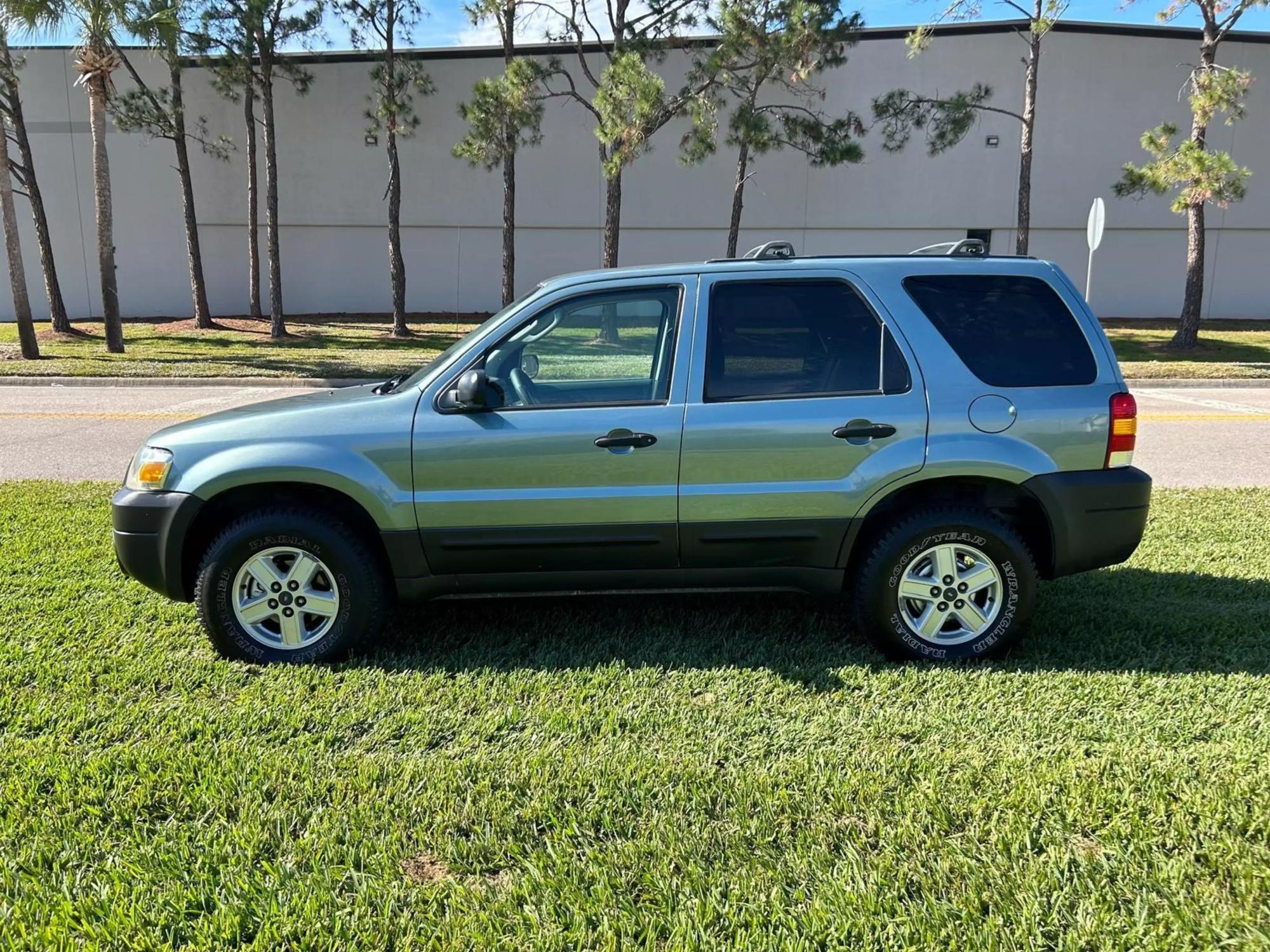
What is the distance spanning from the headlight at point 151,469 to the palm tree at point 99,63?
1684 centimetres

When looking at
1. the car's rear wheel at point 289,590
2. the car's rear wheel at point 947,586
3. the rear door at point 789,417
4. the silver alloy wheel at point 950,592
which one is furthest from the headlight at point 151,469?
the silver alloy wheel at point 950,592

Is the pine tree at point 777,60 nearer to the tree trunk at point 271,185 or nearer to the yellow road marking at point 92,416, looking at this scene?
the tree trunk at point 271,185

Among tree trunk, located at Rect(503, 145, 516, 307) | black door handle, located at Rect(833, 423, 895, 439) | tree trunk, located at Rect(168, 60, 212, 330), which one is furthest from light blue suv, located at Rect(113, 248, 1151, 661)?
tree trunk, located at Rect(168, 60, 212, 330)

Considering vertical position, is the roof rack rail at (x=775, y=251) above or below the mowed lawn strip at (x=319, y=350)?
above

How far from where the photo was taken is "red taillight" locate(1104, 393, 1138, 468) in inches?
154

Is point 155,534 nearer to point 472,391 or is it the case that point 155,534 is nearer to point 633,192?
point 472,391

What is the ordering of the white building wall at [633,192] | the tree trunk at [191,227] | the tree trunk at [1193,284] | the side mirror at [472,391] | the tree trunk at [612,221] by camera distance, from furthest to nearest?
the white building wall at [633,192] < the tree trunk at [191,227] < the tree trunk at [612,221] < the tree trunk at [1193,284] < the side mirror at [472,391]

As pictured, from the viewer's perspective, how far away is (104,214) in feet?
60.8

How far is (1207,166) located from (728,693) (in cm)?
1858

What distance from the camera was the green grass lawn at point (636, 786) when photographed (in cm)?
237

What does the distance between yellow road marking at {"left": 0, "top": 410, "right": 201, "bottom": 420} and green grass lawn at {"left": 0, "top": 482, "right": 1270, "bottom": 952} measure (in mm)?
7493

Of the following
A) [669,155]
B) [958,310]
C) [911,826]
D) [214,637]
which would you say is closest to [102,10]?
[669,155]

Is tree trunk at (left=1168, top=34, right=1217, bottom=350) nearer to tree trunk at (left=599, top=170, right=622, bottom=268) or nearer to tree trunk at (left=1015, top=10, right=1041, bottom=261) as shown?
tree trunk at (left=1015, top=10, right=1041, bottom=261)

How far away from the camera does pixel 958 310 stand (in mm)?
4020
